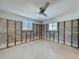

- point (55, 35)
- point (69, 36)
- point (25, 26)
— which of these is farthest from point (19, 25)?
point (69, 36)

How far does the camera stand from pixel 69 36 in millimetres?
5754

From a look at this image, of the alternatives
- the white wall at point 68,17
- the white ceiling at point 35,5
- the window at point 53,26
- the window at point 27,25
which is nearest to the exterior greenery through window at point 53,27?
the window at point 53,26

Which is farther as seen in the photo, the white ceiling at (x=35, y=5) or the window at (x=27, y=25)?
the window at (x=27, y=25)

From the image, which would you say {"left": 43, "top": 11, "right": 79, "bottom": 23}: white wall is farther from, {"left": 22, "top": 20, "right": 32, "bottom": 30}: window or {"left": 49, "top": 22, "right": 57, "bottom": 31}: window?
{"left": 22, "top": 20, "right": 32, "bottom": 30}: window

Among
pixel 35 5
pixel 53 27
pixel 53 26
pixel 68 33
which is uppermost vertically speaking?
pixel 35 5

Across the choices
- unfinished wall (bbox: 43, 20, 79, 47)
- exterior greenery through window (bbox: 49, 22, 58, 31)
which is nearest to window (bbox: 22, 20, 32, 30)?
exterior greenery through window (bbox: 49, 22, 58, 31)

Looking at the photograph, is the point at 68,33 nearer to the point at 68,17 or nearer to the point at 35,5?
the point at 68,17

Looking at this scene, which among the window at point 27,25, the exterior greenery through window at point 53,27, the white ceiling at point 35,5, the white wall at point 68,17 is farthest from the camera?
the exterior greenery through window at point 53,27

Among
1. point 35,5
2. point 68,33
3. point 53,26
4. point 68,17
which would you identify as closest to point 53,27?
Result: point 53,26

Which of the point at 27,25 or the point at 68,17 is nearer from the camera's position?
the point at 68,17

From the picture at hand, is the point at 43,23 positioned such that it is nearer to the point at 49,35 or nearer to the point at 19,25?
the point at 49,35

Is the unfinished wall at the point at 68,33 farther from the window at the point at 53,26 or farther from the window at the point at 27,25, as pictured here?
the window at the point at 27,25

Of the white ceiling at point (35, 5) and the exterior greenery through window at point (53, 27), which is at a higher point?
the white ceiling at point (35, 5)

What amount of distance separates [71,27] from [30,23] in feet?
12.9
